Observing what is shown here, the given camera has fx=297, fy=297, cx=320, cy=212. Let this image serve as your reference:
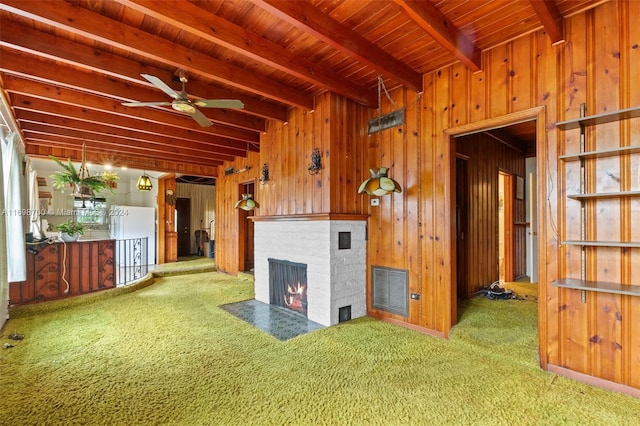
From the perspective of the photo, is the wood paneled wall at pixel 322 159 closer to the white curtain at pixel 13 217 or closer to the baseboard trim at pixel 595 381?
the baseboard trim at pixel 595 381

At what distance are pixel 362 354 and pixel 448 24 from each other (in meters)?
2.94

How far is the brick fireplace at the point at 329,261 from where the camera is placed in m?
3.56

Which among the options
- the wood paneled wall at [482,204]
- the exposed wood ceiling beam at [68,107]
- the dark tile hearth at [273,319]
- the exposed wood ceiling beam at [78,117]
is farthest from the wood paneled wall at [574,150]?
the exposed wood ceiling beam at [78,117]

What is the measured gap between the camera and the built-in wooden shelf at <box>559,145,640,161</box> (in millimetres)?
2048

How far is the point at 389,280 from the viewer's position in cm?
364

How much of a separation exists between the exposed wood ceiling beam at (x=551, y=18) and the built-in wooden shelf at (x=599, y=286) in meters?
1.92

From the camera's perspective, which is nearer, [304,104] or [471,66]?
[471,66]

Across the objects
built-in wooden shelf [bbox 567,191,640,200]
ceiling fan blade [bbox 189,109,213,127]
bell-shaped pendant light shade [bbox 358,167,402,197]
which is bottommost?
built-in wooden shelf [bbox 567,191,640,200]

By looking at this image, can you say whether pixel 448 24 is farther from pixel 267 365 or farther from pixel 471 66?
pixel 267 365

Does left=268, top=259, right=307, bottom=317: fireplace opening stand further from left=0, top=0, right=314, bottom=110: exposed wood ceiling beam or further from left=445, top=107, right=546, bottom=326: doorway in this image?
left=0, top=0, right=314, bottom=110: exposed wood ceiling beam

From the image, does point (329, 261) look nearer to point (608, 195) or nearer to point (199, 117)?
point (199, 117)

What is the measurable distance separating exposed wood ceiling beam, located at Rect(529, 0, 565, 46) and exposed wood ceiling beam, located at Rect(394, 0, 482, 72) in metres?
→ 0.56

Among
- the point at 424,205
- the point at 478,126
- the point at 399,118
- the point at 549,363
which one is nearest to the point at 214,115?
the point at 399,118

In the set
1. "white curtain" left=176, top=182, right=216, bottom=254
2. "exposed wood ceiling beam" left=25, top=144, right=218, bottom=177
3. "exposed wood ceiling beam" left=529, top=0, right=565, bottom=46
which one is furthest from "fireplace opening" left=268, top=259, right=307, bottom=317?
"white curtain" left=176, top=182, right=216, bottom=254
